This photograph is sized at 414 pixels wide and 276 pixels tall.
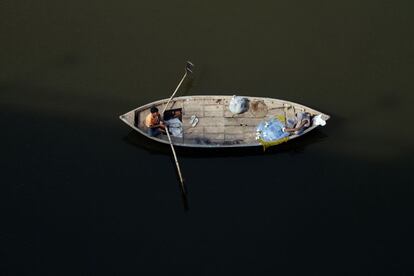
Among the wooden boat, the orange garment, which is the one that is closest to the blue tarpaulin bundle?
the wooden boat

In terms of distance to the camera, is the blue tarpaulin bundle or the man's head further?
the blue tarpaulin bundle

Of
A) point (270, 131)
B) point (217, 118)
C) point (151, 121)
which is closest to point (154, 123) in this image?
point (151, 121)

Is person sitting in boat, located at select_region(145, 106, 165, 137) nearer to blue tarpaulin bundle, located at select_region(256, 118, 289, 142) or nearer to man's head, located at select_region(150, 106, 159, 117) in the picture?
man's head, located at select_region(150, 106, 159, 117)

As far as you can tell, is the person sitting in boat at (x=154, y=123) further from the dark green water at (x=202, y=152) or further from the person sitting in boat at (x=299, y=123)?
the person sitting in boat at (x=299, y=123)

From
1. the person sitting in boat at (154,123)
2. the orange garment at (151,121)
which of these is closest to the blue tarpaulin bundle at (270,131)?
the person sitting in boat at (154,123)

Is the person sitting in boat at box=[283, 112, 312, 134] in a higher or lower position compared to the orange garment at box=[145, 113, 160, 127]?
lower

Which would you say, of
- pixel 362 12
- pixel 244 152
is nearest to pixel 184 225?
pixel 244 152
